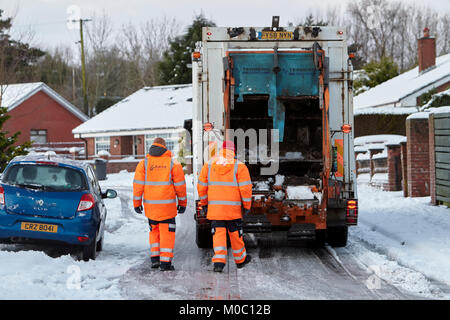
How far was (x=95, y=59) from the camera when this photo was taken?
211ft

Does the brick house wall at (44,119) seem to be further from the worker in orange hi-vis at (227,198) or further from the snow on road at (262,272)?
the worker in orange hi-vis at (227,198)

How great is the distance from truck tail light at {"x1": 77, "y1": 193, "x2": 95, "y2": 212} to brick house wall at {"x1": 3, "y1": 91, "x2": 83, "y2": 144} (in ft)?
126

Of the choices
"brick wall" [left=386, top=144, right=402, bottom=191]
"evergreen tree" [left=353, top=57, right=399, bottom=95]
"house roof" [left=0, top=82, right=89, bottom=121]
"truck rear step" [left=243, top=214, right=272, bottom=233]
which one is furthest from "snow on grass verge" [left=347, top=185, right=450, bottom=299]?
"house roof" [left=0, top=82, right=89, bottom=121]

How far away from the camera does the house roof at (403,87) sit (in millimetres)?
32531

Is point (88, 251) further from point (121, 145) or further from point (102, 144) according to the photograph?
point (102, 144)

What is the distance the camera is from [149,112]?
45.0 metres

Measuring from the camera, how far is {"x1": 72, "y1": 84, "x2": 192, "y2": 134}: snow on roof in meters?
43.0

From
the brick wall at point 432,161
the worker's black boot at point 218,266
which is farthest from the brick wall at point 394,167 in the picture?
the worker's black boot at point 218,266

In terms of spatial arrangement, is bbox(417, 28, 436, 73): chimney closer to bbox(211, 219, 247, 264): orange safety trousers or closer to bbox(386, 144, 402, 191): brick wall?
bbox(386, 144, 402, 191): brick wall

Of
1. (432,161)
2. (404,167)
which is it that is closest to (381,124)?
(404,167)

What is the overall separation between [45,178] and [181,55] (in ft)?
131

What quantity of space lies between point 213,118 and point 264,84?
91cm
